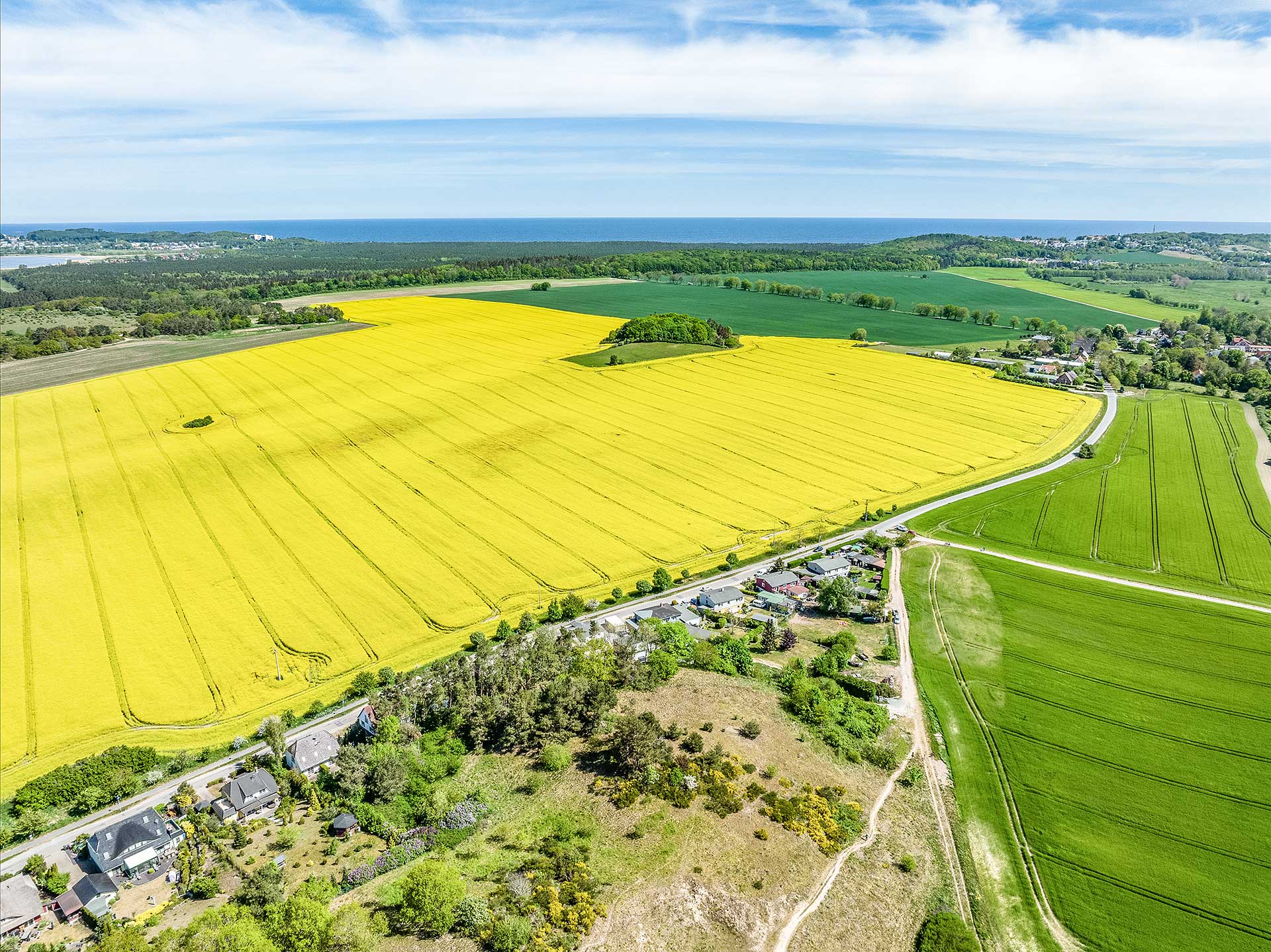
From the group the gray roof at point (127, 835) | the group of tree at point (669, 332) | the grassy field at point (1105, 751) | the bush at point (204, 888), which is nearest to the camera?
the bush at point (204, 888)

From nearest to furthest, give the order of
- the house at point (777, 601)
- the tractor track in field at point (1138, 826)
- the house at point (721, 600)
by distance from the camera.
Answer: the tractor track in field at point (1138, 826) → the house at point (721, 600) → the house at point (777, 601)

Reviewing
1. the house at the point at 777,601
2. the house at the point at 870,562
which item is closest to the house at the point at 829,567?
the house at the point at 870,562

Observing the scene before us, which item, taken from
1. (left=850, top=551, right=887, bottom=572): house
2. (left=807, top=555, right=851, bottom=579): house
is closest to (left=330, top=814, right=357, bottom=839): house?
(left=807, top=555, right=851, bottom=579): house

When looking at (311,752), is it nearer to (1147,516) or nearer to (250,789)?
(250,789)

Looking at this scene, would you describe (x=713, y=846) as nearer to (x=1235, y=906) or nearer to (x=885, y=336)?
(x=1235, y=906)

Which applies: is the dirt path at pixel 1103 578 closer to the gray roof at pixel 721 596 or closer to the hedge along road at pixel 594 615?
the hedge along road at pixel 594 615

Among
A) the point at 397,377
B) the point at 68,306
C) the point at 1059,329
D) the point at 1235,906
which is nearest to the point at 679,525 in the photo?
the point at 1235,906

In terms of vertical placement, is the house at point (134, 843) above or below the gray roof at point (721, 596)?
below
